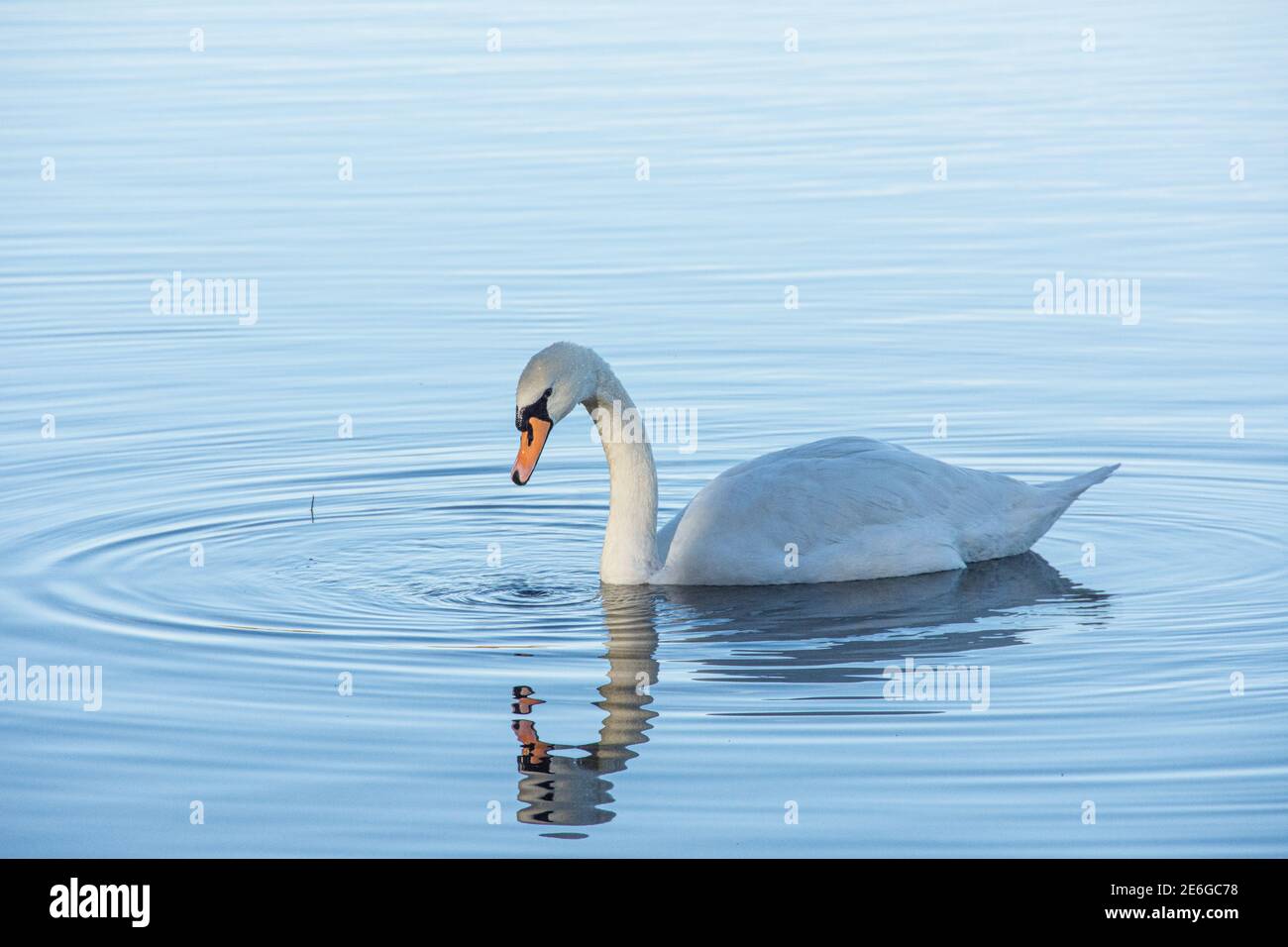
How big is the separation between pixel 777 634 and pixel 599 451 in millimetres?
4548

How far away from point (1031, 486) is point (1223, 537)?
1088 millimetres

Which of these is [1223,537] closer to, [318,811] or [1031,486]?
[1031,486]

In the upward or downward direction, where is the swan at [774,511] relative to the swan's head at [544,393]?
downward

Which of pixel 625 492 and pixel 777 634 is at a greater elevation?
pixel 625 492

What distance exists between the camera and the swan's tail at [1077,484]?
41.0 feet

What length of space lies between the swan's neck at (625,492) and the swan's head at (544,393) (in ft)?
0.99

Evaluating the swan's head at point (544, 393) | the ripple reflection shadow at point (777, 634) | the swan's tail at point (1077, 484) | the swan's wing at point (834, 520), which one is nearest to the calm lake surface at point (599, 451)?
the ripple reflection shadow at point (777, 634)

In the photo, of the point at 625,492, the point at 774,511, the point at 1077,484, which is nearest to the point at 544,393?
the point at 625,492

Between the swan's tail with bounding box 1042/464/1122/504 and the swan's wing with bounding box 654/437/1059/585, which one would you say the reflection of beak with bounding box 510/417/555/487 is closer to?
the swan's wing with bounding box 654/437/1059/585

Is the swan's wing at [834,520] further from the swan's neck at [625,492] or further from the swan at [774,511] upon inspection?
the swan's neck at [625,492]

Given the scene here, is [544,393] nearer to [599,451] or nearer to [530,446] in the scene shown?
[530,446]

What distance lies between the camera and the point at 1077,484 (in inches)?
492

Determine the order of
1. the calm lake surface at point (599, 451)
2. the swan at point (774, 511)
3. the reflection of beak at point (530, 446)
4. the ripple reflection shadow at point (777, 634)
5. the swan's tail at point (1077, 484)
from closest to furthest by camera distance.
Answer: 1. the calm lake surface at point (599, 451)
2. the ripple reflection shadow at point (777, 634)
3. the reflection of beak at point (530, 446)
4. the swan at point (774, 511)
5. the swan's tail at point (1077, 484)

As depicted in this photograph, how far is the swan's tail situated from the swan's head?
9.52ft
